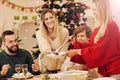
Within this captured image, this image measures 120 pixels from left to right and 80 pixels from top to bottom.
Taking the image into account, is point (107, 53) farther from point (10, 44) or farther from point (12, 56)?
point (10, 44)

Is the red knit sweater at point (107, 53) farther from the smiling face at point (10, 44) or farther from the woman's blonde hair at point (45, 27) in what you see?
the woman's blonde hair at point (45, 27)

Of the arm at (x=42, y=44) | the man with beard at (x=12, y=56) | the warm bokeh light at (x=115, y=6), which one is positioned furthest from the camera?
the warm bokeh light at (x=115, y=6)

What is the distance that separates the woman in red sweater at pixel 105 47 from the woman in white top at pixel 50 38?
52.0 inches

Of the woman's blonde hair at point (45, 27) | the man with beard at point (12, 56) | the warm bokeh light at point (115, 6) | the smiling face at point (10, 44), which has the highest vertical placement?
the warm bokeh light at point (115, 6)

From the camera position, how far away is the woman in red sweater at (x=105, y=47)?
246cm

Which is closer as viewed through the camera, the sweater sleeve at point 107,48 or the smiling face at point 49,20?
the sweater sleeve at point 107,48

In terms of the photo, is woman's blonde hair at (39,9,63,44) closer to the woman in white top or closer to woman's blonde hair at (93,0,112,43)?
the woman in white top

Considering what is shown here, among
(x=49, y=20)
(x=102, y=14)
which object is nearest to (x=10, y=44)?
(x=49, y=20)

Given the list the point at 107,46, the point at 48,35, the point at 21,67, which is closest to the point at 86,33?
the point at 48,35

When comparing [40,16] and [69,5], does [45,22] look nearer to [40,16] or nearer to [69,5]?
[40,16]

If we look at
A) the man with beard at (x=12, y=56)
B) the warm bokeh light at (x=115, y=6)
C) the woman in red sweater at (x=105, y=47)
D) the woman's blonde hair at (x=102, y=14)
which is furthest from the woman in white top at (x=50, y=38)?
the woman's blonde hair at (x=102, y=14)

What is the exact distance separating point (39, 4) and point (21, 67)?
201 centimetres

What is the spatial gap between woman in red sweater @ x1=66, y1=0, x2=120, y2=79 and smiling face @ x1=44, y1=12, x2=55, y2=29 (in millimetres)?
1370

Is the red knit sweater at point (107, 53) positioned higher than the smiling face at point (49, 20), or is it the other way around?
the smiling face at point (49, 20)
